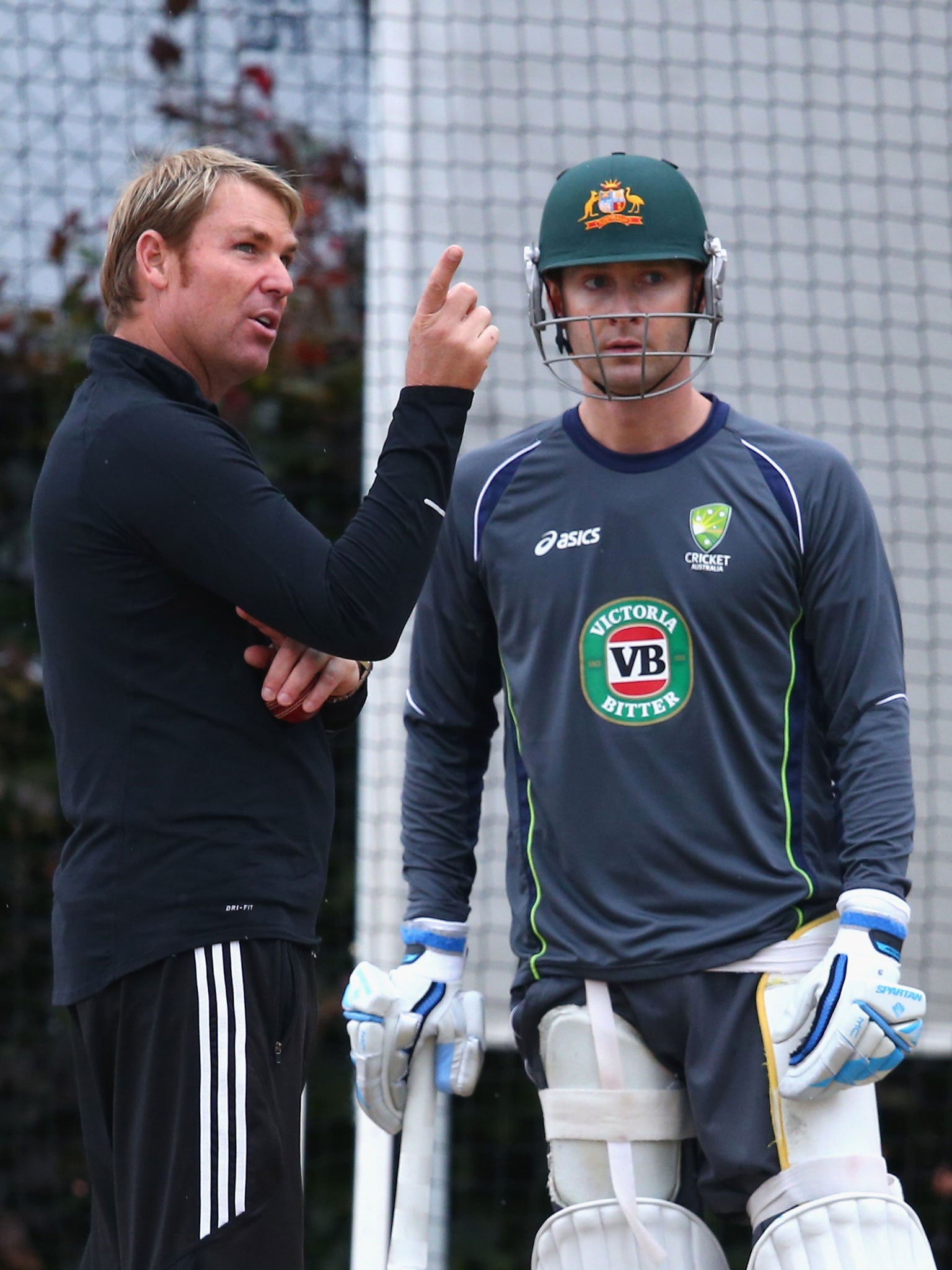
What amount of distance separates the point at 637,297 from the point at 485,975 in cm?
178

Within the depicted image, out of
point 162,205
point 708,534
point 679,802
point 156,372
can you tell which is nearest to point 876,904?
point 679,802

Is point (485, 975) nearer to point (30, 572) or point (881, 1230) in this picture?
point (30, 572)

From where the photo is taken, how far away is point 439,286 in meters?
1.84

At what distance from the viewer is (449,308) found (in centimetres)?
184

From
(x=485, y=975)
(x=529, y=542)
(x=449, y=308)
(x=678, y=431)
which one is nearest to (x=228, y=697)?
(x=449, y=308)

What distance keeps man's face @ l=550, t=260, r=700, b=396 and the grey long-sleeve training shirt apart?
0.12 meters

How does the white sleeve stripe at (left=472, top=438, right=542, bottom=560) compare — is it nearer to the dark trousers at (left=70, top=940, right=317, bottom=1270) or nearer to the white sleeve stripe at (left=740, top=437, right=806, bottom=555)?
the white sleeve stripe at (left=740, top=437, right=806, bottom=555)

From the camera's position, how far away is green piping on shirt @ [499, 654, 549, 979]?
228cm

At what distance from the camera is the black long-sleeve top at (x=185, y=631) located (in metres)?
1.74

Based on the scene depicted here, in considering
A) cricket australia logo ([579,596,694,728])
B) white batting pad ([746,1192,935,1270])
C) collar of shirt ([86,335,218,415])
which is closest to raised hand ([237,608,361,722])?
collar of shirt ([86,335,218,415])

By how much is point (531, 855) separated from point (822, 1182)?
55 centimetres

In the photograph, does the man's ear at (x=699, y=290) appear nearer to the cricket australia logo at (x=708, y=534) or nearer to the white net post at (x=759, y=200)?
the cricket australia logo at (x=708, y=534)

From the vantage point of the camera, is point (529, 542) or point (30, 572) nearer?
point (529, 542)

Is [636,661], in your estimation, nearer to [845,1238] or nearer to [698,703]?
[698,703]
